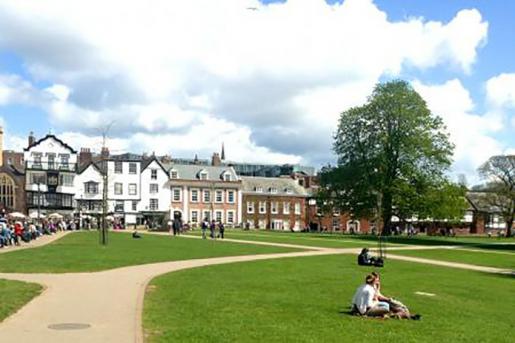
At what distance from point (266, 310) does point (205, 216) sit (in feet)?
325

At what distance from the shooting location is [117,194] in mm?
111250

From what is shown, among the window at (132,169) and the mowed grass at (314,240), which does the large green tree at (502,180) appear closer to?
the mowed grass at (314,240)

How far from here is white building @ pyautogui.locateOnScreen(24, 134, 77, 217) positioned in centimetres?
10562

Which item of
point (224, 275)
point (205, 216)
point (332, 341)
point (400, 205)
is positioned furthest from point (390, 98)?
point (332, 341)

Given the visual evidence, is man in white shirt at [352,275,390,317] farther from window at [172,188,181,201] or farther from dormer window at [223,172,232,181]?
dormer window at [223,172,232,181]

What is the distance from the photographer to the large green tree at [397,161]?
75.5m

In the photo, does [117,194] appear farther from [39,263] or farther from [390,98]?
[39,263]

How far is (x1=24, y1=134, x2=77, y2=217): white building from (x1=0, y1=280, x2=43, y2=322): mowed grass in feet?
286

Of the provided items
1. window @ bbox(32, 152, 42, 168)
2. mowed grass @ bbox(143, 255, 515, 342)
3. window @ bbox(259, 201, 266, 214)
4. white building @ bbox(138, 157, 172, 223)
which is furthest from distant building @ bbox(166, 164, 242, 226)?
mowed grass @ bbox(143, 255, 515, 342)

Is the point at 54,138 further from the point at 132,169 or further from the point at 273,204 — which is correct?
the point at 273,204

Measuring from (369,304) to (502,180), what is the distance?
9438 cm

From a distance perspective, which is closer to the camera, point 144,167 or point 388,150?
point 388,150

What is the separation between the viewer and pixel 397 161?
78.4m

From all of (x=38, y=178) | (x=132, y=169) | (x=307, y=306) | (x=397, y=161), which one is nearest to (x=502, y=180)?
(x=397, y=161)
